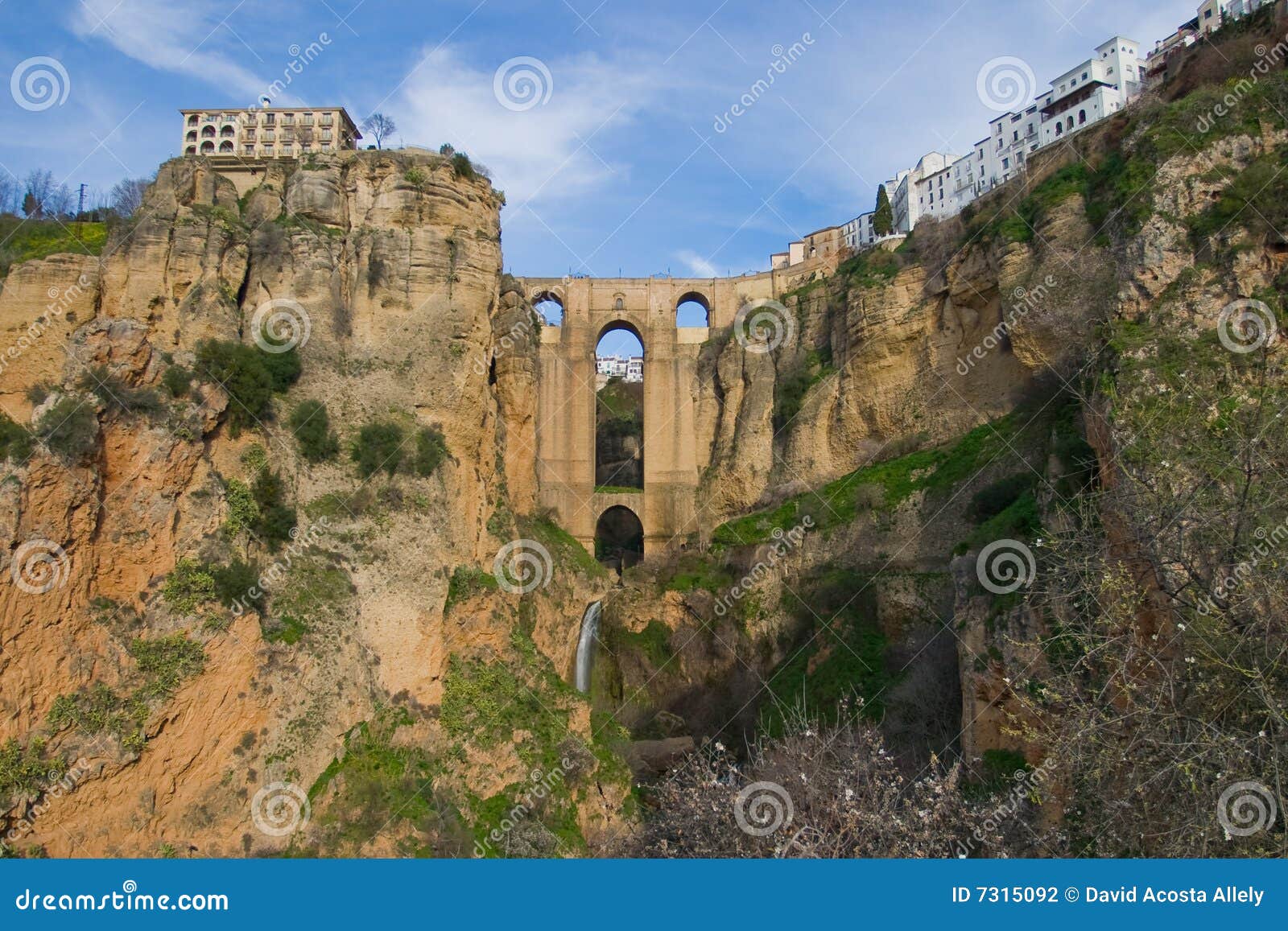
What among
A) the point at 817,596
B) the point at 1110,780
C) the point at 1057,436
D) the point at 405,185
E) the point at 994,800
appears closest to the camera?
the point at 1110,780

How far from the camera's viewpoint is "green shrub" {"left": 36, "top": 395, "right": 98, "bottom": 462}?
45.7ft

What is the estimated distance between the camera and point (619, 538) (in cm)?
4641

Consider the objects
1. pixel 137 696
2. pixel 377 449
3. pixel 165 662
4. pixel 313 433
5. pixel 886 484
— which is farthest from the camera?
pixel 886 484

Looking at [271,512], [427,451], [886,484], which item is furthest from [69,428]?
[886,484]

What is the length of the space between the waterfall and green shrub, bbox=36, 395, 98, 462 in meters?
16.9

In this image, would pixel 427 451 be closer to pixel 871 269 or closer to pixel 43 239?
pixel 43 239

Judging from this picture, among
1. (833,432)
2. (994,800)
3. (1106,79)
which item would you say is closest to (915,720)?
(994,800)

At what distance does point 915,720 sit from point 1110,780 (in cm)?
1353

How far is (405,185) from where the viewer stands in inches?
904

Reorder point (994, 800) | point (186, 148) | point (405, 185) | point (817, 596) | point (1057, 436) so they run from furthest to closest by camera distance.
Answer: point (186, 148)
point (817, 596)
point (405, 185)
point (1057, 436)
point (994, 800)

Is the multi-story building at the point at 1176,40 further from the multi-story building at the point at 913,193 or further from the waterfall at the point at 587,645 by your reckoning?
the waterfall at the point at 587,645

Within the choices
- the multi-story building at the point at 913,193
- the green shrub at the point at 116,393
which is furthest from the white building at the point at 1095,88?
the green shrub at the point at 116,393

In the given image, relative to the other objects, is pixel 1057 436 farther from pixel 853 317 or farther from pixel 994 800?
pixel 853 317

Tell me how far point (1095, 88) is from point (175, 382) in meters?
52.1
